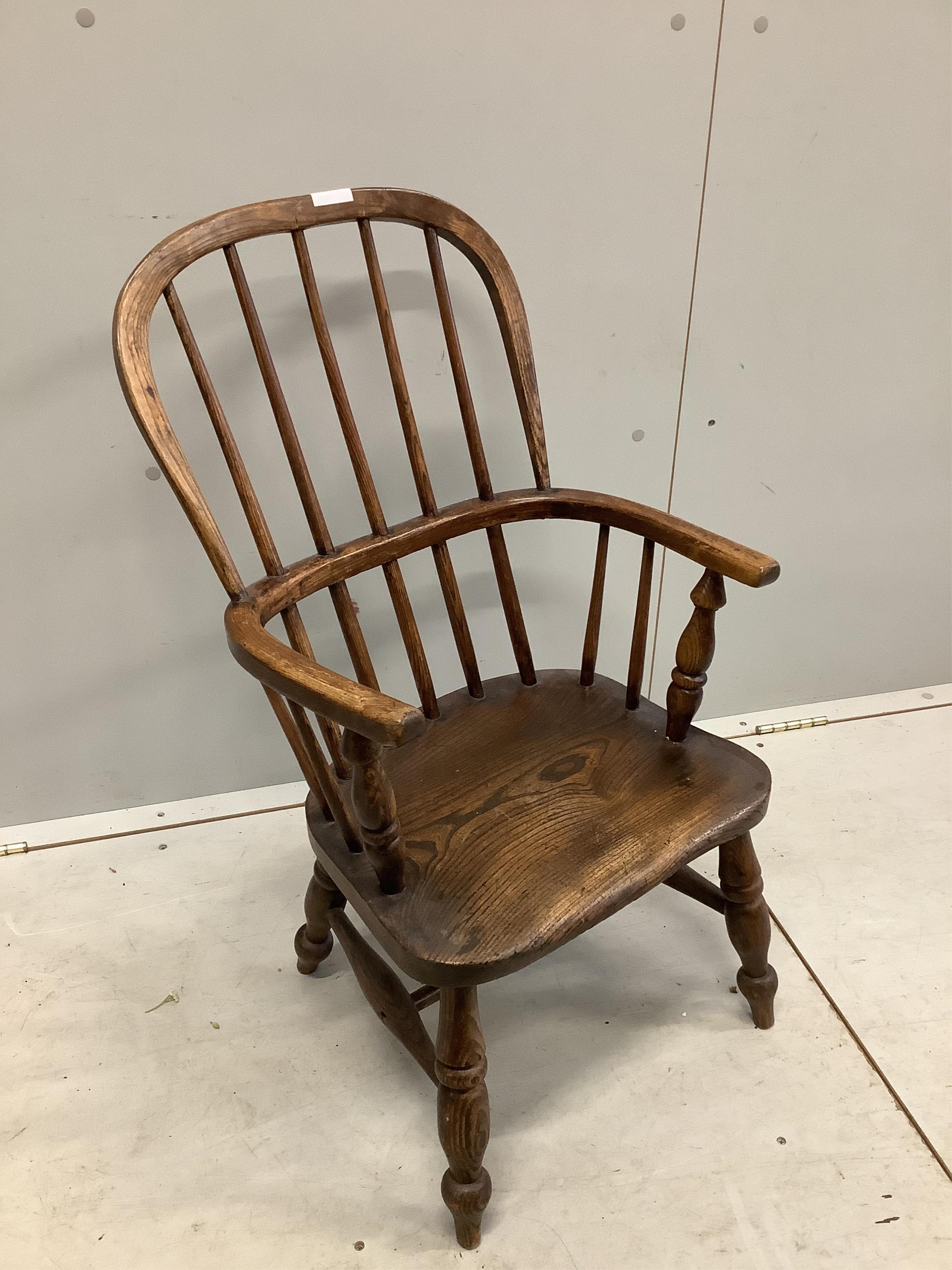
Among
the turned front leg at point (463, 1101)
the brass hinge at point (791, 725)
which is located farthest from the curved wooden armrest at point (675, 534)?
the brass hinge at point (791, 725)

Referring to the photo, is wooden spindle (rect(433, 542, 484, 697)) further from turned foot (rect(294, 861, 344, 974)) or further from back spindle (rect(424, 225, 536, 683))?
turned foot (rect(294, 861, 344, 974))

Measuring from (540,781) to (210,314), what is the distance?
30.2 inches

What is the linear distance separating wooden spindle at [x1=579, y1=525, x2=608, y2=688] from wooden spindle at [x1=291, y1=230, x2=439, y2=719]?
0.69ft

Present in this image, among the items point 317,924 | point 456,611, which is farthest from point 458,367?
point 317,924

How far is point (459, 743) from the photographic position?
46.1 inches

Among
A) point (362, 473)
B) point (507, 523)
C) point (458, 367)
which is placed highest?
point (458, 367)

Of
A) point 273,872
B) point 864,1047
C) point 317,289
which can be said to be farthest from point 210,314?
point 864,1047

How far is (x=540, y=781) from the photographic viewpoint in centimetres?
109

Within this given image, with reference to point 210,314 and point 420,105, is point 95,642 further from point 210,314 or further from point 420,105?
point 420,105

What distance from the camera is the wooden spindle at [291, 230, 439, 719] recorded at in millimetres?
1055

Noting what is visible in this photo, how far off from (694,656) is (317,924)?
2.09 feet

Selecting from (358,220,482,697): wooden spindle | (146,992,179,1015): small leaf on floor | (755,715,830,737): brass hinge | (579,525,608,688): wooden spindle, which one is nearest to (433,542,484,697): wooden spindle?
(358,220,482,697): wooden spindle

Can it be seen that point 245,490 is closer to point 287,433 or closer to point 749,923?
point 287,433

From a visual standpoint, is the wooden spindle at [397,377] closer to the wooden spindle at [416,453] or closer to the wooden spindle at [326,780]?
the wooden spindle at [416,453]
